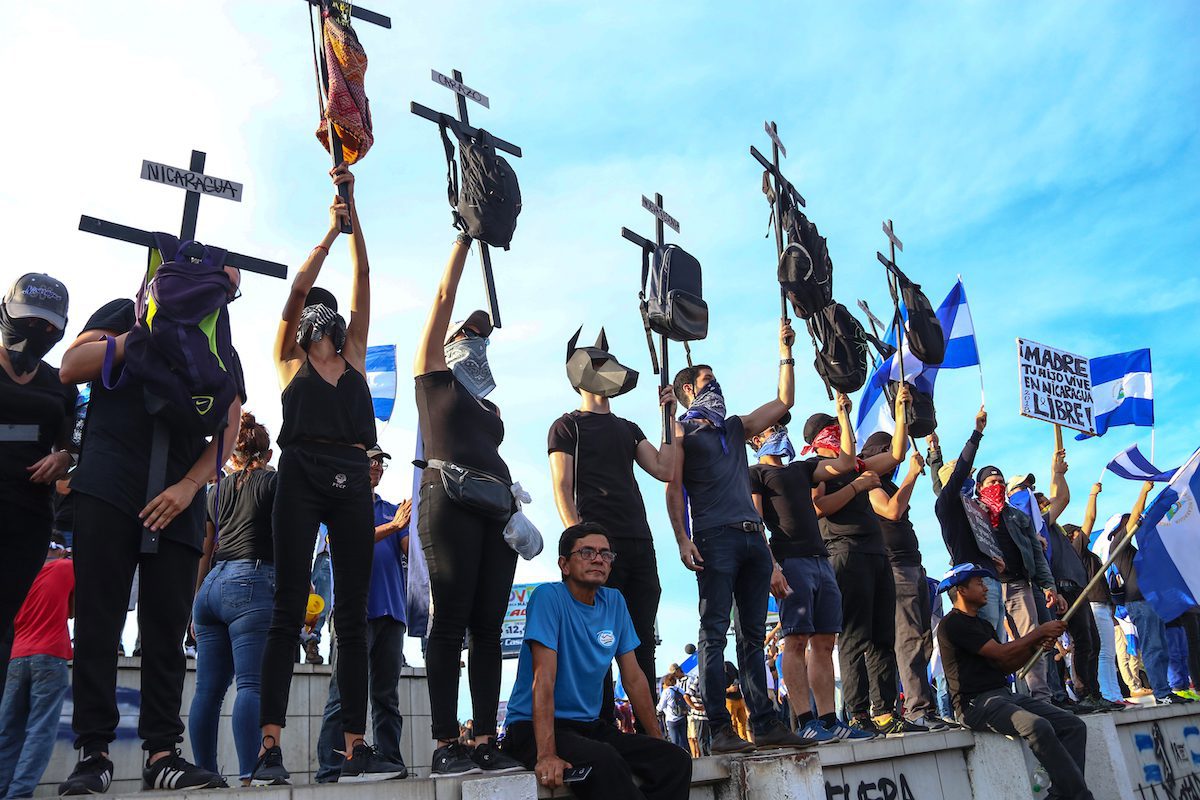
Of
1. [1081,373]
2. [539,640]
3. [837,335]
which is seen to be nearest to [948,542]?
[837,335]

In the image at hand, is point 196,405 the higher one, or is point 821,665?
point 196,405

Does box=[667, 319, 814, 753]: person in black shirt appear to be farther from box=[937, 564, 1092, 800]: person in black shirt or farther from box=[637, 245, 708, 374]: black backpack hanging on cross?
box=[937, 564, 1092, 800]: person in black shirt

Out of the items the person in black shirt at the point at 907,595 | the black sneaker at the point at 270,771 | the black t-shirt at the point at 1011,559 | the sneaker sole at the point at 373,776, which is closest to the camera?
the black sneaker at the point at 270,771

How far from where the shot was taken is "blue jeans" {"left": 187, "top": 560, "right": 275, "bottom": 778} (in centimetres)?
469

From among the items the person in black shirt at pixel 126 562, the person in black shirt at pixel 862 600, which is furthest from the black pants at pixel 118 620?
the person in black shirt at pixel 862 600

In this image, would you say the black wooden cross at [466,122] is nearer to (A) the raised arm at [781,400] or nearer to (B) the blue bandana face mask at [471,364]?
(B) the blue bandana face mask at [471,364]

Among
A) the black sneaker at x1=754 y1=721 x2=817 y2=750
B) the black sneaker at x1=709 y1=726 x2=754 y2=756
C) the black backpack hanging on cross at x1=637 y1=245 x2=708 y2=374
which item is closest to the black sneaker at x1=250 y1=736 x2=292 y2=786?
the black sneaker at x1=709 y1=726 x2=754 y2=756

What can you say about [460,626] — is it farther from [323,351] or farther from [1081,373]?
[1081,373]

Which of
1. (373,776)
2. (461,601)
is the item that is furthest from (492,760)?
(461,601)

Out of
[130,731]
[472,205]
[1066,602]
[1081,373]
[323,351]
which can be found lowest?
[130,731]

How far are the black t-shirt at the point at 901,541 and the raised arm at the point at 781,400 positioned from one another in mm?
1395

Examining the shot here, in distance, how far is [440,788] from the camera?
12.6 feet

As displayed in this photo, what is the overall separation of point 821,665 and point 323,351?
12.1 ft

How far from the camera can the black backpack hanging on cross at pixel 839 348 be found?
8906mm
